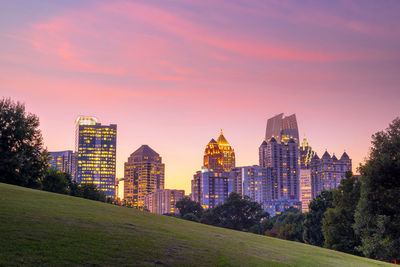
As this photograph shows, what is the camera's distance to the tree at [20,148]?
70.8 meters

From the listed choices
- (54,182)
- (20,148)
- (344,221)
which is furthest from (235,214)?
(20,148)

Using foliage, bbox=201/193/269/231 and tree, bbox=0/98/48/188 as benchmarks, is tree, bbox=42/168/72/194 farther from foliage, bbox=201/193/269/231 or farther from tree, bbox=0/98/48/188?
foliage, bbox=201/193/269/231

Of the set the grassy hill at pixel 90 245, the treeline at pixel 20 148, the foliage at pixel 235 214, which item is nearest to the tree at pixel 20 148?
the treeline at pixel 20 148

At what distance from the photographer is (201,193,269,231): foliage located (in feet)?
560

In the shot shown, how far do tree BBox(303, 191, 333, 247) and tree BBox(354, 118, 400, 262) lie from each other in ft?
184

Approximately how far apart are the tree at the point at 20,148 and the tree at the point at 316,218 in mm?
66311

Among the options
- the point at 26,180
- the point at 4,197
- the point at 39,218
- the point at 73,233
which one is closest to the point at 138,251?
the point at 73,233

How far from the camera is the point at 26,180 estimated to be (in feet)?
239

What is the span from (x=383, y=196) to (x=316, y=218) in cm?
6051

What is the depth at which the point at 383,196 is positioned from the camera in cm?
4678

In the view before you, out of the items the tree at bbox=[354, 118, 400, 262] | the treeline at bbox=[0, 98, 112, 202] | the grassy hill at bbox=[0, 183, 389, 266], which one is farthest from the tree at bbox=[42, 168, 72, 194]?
the tree at bbox=[354, 118, 400, 262]

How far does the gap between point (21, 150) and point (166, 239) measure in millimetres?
52749

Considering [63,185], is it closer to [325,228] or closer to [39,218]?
[325,228]

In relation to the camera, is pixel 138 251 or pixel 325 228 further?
pixel 325 228
